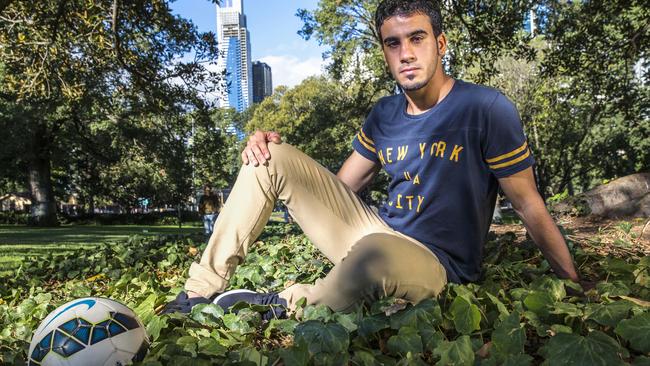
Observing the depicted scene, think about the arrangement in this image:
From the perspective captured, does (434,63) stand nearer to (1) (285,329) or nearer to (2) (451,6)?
(1) (285,329)

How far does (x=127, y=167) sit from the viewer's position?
33031 mm

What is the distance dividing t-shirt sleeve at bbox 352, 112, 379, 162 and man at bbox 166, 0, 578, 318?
284mm

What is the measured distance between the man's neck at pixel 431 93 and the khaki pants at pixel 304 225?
645 mm

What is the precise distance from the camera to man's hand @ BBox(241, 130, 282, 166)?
2.65 metres

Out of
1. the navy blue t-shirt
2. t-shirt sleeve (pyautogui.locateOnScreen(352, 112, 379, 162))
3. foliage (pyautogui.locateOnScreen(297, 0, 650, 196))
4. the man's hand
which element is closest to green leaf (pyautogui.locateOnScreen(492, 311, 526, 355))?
the navy blue t-shirt

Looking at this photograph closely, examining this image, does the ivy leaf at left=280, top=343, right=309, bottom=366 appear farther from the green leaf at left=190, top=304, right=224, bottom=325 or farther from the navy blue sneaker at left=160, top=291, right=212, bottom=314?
the navy blue sneaker at left=160, top=291, right=212, bottom=314

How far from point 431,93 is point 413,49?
0.27 meters

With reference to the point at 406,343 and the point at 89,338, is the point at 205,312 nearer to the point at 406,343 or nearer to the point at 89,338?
the point at 89,338

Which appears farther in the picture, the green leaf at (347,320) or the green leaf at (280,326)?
the green leaf at (280,326)

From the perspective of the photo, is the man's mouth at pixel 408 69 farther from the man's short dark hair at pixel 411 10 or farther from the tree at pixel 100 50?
the tree at pixel 100 50

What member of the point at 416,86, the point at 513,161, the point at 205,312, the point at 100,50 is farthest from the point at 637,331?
the point at 100,50

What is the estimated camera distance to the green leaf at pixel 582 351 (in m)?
1.57

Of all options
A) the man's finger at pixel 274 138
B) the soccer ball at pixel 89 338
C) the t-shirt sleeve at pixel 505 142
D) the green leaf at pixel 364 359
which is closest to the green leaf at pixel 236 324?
the soccer ball at pixel 89 338

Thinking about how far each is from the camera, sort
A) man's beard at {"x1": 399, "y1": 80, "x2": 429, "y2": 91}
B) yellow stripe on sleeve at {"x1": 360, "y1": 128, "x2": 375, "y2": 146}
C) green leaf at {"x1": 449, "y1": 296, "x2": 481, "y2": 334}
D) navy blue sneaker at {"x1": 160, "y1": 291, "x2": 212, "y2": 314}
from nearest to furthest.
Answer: green leaf at {"x1": 449, "y1": 296, "x2": 481, "y2": 334}, navy blue sneaker at {"x1": 160, "y1": 291, "x2": 212, "y2": 314}, man's beard at {"x1": 399, "y1": 80, "x2": 429, "y2": 91}, yellow stripe on sleeve at {"x1": 360, "y1": 128, "x2": 375, "y2": 146}
